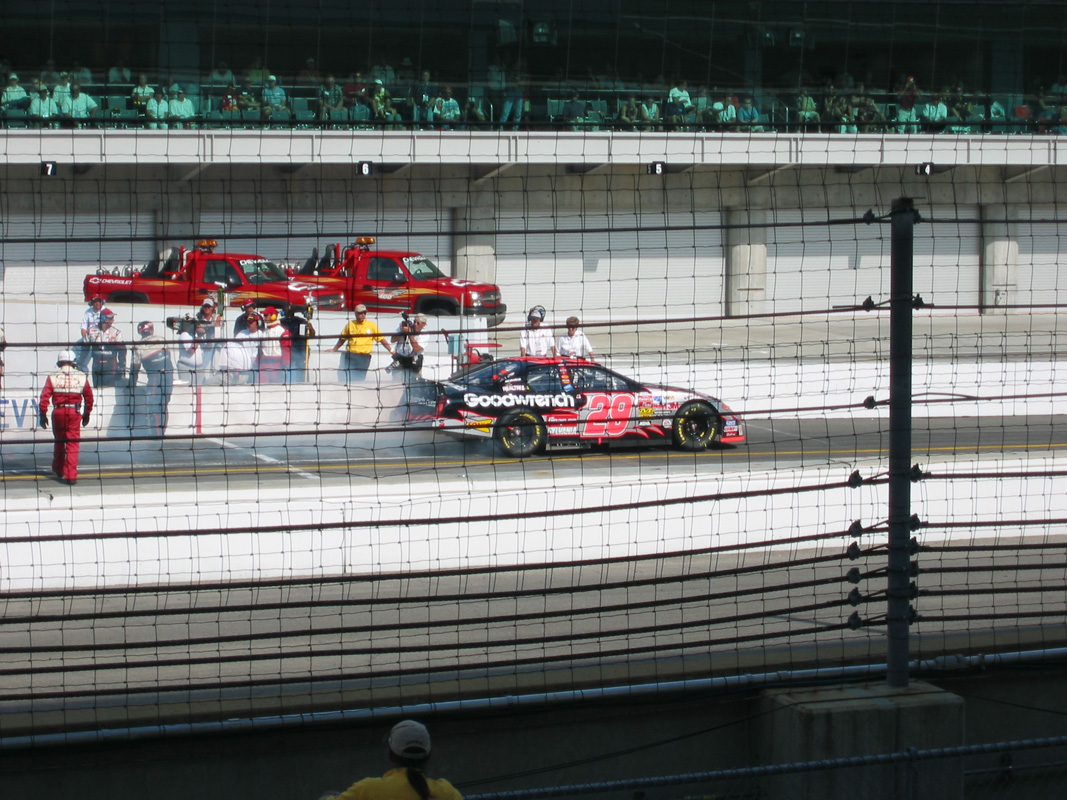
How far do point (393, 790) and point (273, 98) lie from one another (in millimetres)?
A: 15834

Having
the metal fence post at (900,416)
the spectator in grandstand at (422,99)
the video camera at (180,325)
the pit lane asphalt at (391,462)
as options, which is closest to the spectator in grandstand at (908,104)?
the spectator in grandstand at (422,99)

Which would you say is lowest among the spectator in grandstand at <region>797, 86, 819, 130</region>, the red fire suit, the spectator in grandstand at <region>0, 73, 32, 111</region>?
the red fire suit

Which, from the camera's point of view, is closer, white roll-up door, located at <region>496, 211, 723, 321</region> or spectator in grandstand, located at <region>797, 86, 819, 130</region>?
white roll-up door, located at <region>496, 211, 723, 321</region>

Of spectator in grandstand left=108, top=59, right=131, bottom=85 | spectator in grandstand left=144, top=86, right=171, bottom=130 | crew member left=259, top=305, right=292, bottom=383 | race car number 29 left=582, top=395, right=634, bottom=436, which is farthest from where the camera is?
spectator in grandstand left=108, top=59, right=131, bottom=85

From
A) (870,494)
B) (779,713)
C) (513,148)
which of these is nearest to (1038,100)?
(513,148)

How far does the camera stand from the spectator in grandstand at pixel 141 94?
18052 mm

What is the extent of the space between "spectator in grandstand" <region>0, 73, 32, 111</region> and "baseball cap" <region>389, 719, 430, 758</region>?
11.2 metres

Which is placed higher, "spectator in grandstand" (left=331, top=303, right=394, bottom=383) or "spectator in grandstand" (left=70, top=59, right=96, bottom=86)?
"spectator in grandstand" (left=70, top=59, right=96, bottom=86)

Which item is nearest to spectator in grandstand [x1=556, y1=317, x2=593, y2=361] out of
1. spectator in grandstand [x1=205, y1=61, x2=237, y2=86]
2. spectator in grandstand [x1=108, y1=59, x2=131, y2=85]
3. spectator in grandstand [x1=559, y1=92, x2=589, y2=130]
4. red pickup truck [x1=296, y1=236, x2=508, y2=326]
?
red pickup truck [x1=296, y1=236, x2=508, y2=326]

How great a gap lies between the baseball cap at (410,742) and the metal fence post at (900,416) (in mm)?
1901

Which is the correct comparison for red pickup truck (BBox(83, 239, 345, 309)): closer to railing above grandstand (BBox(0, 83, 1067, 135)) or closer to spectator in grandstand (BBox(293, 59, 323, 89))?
railing above grandstand (BBox(0, 83, 1067, 135))

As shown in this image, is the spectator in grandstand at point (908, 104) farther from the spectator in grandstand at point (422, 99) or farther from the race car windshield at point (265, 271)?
the race car windshield at point (265, 271)

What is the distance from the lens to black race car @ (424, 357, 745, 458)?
20.9 ft

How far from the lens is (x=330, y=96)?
1980cm
